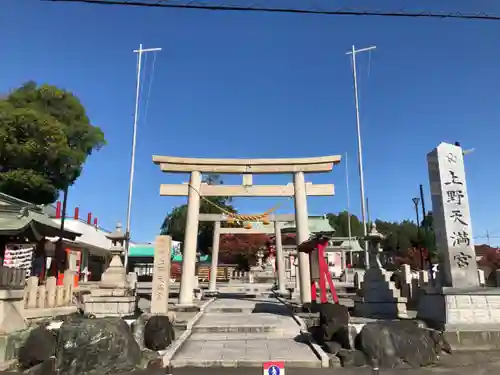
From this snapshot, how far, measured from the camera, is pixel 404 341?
8.08 metres

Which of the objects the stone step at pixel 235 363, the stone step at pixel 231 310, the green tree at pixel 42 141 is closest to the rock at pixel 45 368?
the stone step at pixel 235 363

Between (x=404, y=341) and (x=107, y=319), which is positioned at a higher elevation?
(x=107, y=319)

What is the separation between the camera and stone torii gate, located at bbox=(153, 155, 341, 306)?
16.8 metres

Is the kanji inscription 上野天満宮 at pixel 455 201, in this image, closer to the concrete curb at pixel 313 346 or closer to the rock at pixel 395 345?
the rock at pixel 395 345

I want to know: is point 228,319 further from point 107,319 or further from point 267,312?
point 107,319

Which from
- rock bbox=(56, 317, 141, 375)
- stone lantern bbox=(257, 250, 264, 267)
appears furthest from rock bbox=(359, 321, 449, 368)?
stone lantern bbox=(257, 250, 264, 267)

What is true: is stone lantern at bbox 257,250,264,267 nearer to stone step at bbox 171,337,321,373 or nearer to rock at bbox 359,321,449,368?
stone step at bbox 171,337,321,373

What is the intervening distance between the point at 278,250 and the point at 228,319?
42.1 ft

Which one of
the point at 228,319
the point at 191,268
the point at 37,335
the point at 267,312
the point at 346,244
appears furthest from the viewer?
the point at 346,244

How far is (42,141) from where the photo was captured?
69.3 feet

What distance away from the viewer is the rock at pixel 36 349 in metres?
7.75

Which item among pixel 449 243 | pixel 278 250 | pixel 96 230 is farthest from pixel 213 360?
pixel 96 230

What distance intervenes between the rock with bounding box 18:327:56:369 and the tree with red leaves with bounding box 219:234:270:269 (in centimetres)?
3570

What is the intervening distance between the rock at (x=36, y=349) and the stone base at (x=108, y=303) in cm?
500
